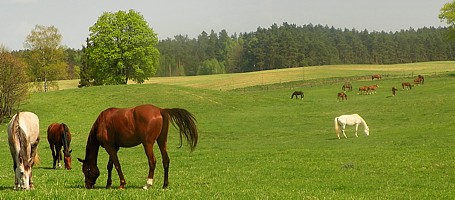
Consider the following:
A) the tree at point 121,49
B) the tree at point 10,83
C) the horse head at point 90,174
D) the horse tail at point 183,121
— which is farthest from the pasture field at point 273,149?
the tree at point 121,49

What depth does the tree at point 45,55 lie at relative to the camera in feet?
252

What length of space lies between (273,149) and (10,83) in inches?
1240

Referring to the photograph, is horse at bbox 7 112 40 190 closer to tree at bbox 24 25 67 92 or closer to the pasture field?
the pasture field

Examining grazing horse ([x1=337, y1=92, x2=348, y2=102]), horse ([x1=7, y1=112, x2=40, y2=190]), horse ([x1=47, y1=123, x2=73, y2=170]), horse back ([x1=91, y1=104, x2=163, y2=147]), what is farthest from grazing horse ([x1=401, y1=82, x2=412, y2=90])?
horse ([x1=7, y1=112, x2=40, y2=190])

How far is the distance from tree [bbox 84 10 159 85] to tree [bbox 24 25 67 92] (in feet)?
16.5

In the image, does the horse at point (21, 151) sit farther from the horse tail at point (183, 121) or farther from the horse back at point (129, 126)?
the horse tail at point (183, 121)

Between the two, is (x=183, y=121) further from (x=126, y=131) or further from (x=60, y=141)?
(x=60, y=141)

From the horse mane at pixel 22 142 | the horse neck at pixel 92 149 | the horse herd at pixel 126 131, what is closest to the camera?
the horse mane at pixel 22 142

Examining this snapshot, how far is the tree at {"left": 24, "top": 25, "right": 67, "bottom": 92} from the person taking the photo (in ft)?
252

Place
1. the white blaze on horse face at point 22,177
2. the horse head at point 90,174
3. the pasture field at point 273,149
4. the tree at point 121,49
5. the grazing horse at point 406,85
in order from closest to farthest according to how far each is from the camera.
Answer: the white blaze on horse face at point 22,177
the horse head at point 90,174
the pasture field at point 273,149
the grazing horse at point 406,85
the tree at point 121,49

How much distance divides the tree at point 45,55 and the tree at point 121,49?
5.03 meters

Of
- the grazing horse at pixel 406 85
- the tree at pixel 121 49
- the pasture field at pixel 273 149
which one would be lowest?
the pasture field at pixel 273 149

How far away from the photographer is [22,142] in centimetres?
1070

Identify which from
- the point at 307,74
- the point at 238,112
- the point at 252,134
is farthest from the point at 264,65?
the point at 252,134
